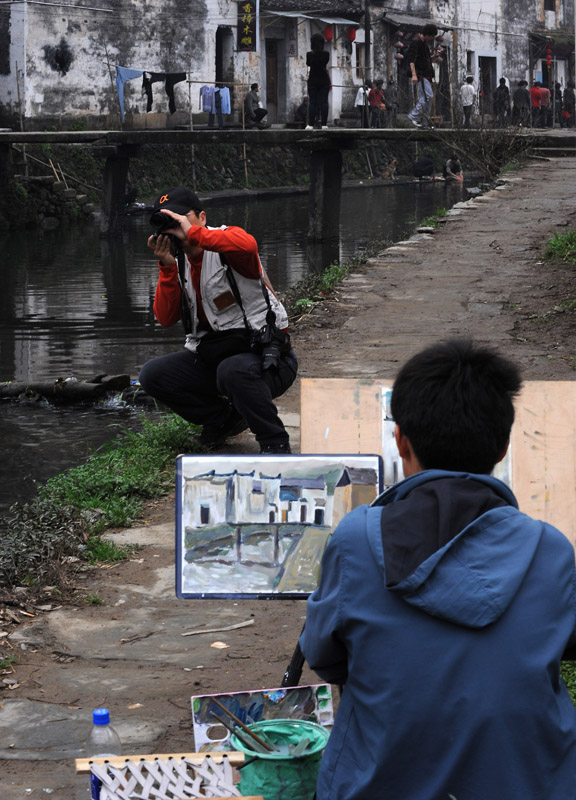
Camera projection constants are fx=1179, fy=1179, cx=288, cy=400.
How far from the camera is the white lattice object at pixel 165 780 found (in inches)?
94.4

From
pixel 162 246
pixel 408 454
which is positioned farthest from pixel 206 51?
pixel 408 454

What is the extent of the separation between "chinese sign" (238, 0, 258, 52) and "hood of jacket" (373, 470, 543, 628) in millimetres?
30165

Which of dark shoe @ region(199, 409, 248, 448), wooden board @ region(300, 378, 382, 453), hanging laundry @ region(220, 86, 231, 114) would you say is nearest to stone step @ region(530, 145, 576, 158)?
hanging laundry @ region(220, 86, 231, 114)

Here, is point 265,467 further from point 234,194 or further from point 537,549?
point 234,194

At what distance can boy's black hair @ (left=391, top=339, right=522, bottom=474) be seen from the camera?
2.09 meters

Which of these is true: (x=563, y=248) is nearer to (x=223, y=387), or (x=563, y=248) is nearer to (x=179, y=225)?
(x=223, y=387)

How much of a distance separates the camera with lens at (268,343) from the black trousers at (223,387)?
0.11ft

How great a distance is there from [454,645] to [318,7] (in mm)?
34384

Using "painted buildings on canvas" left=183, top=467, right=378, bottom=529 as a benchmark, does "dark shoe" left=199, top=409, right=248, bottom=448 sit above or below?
below

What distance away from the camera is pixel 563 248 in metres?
10.8

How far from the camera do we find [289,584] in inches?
116

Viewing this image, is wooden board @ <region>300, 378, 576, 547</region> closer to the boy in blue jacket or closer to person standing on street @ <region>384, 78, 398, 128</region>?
the boy in blue jacket

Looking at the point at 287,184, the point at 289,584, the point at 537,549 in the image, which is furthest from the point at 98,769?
the point at 287,184

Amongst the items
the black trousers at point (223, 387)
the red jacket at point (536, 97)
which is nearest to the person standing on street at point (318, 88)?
the red jacket at point (536, 97)
